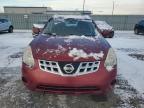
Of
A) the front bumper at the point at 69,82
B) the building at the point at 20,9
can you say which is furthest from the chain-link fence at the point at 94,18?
the front bumper at the point at 69,82

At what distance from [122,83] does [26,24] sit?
2659 cm

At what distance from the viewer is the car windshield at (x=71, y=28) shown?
654cm

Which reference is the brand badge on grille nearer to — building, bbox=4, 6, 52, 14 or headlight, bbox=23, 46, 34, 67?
headlight, bbox=23, 46, 34, 67

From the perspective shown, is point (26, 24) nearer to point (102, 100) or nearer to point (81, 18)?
point (81, 18)

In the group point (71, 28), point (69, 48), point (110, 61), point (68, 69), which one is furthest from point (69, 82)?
point (71, 28)

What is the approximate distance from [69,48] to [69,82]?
72cm

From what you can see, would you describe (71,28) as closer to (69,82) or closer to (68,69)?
(68,69)

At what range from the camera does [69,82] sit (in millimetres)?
4750

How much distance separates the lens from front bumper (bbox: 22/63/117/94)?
4758 millimetres

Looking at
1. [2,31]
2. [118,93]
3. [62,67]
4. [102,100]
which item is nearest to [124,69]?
[118,93]

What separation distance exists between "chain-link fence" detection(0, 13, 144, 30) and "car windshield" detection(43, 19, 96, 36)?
24.9m

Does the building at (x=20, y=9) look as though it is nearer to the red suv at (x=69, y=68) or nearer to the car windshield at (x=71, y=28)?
the car windshield at (x=71, y=28)

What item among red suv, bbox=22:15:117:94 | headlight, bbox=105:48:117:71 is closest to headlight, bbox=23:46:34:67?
red suv, bbox=22:15:117:94

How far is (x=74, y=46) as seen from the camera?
5.28 m
